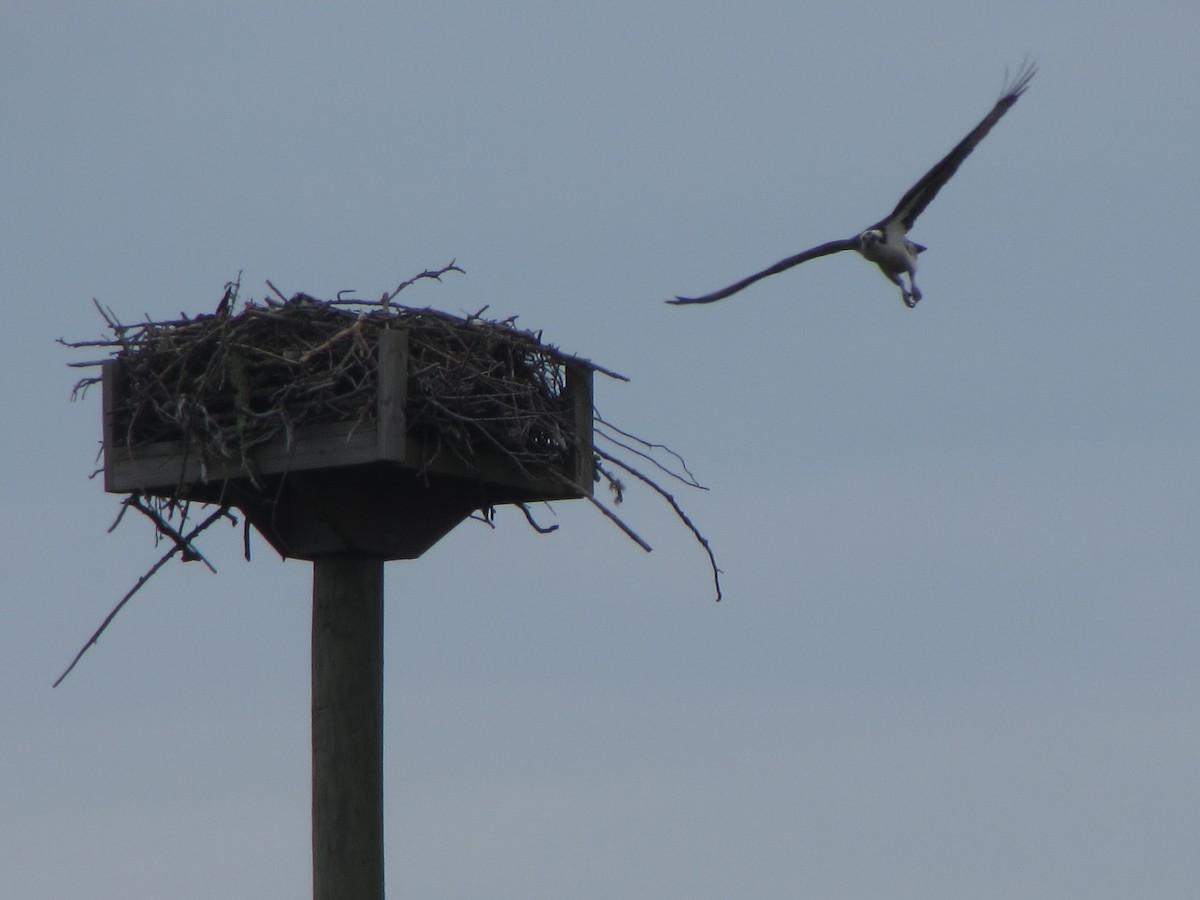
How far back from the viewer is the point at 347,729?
5.06 metres

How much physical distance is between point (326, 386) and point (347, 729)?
3.42ft

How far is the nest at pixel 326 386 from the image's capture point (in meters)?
5.26

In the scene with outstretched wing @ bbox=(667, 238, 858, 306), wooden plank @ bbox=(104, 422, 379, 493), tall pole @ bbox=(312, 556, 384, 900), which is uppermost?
outstretched wing @ bbox=(667, 238, 858, 306)

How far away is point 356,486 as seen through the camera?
5234 mm

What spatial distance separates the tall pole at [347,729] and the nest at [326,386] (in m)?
0.45

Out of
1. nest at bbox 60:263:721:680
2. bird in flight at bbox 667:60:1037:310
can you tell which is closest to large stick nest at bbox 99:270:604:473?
nest at bbox 60:263:721:680

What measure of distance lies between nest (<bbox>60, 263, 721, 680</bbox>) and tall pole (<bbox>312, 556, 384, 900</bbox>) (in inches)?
17.7

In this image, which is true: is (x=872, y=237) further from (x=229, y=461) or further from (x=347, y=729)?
(x=347, y=729)

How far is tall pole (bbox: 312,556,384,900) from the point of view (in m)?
4.96

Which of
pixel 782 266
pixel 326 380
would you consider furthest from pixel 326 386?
pixel 782 266

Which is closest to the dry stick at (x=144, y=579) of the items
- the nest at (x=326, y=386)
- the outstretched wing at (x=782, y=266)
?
the nest at (x=326, y=386)

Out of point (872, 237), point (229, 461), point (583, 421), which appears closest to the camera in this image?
point (229, 461)

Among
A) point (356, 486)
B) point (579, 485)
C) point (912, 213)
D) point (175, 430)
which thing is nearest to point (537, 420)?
point (579, 485)

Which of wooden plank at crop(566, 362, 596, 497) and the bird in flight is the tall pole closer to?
wooden plank at crop(566, 362, 596, 497)
